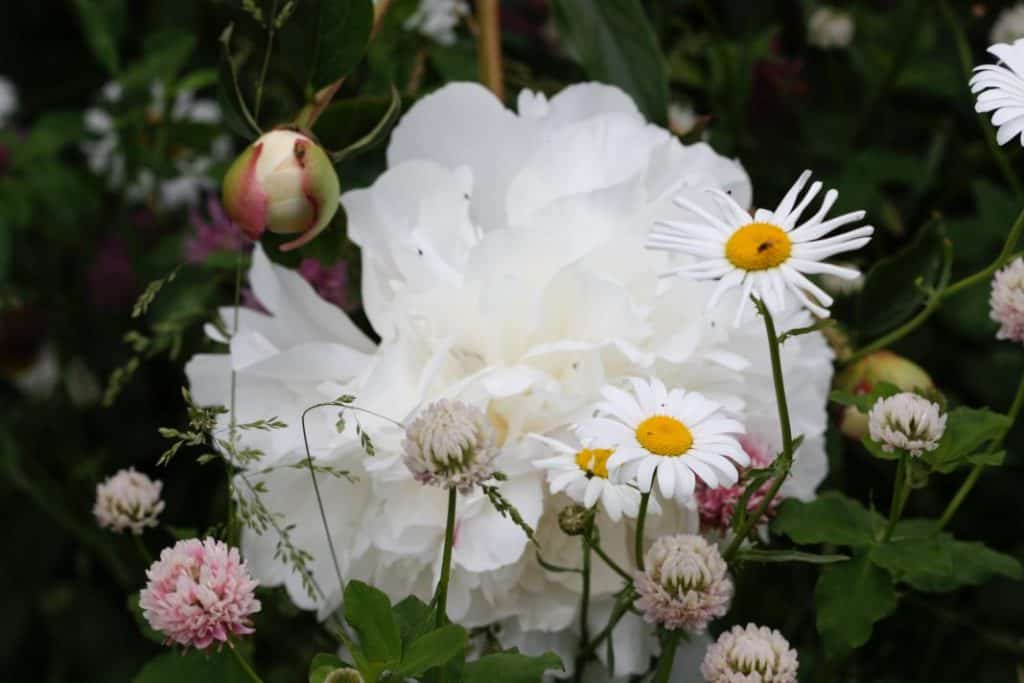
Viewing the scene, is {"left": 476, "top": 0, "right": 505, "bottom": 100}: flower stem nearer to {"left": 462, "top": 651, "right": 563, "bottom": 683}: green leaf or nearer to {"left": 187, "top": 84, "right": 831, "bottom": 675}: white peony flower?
{"left": 187, "top": 84, "right": 831, "bottom": 675}: white peony flower

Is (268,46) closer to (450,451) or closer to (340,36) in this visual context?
(340,36)

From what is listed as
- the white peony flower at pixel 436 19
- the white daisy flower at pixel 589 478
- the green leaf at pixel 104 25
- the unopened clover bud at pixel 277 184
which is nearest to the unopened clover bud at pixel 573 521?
the white daisy flower at pixel 589 478

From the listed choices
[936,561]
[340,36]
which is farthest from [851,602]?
[340,36]

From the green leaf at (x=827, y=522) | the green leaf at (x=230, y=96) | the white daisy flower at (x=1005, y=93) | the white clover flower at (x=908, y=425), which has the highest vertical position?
the white daisy flower at (x=1005, y=93)

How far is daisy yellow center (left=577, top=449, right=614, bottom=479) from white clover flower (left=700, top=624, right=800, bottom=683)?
0.18ft

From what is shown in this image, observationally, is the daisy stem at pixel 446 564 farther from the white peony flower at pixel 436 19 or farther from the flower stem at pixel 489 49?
the white peony flower at pixel 436 19

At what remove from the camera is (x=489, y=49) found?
1.78ft

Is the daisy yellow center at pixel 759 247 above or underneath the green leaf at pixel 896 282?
above

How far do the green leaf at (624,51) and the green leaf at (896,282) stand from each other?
11 cm

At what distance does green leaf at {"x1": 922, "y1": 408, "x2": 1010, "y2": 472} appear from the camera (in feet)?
1.22

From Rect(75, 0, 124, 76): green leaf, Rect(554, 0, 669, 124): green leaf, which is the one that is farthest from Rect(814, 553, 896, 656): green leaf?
Rect(75, 0, 124, 76): green leaf

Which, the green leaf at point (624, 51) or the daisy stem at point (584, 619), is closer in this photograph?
the daisy stem at point (584, 619)

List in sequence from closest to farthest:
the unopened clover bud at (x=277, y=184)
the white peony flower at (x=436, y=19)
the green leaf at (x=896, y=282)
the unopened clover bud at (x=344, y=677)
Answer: the unopened clover bud at (x=344, y=677) < the unopened clover bud at (x=277, y=184) < the green leaf at (x=896, y=282) < the white peony flower at (x=436, y=19)

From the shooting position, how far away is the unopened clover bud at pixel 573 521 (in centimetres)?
36
